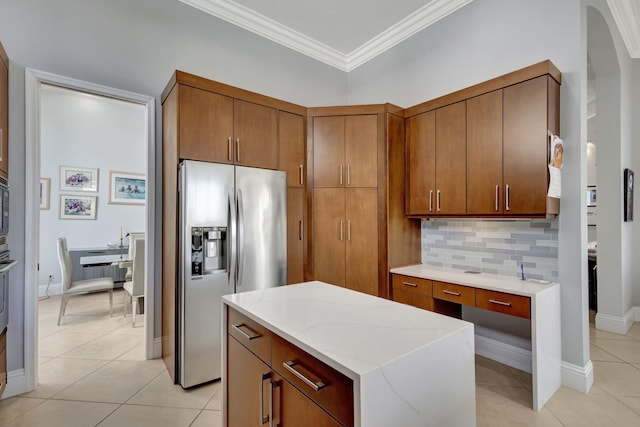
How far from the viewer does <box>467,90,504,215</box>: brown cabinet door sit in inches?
97.8

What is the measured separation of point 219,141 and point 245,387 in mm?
1922

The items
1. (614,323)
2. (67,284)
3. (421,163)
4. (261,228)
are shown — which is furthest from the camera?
(67,284)

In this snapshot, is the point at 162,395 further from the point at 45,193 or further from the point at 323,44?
the point at 45,193

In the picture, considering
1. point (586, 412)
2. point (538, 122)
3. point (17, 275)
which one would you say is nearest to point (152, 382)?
point (17, 275)

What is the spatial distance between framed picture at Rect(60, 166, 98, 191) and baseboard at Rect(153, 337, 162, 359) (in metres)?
4.04

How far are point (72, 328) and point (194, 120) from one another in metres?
3.07

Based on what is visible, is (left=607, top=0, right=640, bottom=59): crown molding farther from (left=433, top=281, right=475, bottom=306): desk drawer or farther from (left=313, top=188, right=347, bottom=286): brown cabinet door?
(left=313, top=188, right=347, bottom=286): brown cabinet door

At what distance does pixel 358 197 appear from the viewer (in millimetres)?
3172

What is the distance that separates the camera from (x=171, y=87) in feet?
8.43

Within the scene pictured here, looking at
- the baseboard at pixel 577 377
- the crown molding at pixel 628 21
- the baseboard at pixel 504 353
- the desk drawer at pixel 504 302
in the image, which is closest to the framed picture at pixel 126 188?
the desk drawer at pixel 504 302

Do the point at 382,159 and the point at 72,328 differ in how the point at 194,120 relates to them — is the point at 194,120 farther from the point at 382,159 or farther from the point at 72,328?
the point at 72,328

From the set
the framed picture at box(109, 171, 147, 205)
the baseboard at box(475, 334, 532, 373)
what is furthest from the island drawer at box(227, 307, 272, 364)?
the framed picture at box(109, 171, 147, 205)

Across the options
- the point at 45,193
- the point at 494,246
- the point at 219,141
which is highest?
the point at 219,141

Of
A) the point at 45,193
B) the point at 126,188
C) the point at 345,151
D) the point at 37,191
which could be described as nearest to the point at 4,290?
the point at 37,191
